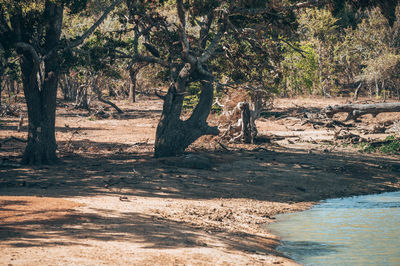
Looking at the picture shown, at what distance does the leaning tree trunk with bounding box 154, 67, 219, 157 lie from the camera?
57.5ft

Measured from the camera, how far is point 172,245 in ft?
26.8

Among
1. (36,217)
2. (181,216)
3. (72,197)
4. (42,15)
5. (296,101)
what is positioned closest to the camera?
(36,217)

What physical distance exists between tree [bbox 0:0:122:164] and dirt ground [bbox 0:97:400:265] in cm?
87

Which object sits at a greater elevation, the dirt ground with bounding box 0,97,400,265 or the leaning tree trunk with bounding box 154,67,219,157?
the leaning tree trunk with bounding box 154,67,219,157

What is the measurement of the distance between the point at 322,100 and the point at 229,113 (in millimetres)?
20448

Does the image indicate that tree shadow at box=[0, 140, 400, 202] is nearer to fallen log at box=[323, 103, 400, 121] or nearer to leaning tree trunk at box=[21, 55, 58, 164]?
leaning tree trunk at box=[21, 55, 58, 164]

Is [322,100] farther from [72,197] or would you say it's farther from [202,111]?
[72,197]

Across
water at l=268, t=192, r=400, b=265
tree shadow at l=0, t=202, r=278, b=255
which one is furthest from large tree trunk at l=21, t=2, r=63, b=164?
water at l=268, t=192, r=400, b=265

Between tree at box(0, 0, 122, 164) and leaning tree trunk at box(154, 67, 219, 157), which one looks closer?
tree at box(0, 0, 122, 164)

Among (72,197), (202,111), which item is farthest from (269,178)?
(72,197)

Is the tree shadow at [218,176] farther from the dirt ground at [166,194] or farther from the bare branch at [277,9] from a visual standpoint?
the bare branch at [277,9]

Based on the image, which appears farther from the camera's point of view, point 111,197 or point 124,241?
point 111,197

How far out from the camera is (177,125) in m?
17.7

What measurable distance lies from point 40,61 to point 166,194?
6.07 meters
